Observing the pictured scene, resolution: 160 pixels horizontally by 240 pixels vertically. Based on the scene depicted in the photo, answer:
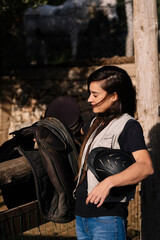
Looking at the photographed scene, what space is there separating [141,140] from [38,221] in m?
1.20

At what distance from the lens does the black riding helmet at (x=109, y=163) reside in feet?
6.74

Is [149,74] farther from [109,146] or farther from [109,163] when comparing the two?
[109,163]

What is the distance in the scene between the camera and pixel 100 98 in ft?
7.48

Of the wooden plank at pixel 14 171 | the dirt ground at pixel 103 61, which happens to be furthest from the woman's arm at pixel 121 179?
the dirt ground at pixel 103 61

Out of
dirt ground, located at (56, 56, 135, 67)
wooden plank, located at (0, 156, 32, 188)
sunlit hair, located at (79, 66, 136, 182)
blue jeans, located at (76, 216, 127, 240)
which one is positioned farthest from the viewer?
dirt ground, located at (56, 56, 135, 67)

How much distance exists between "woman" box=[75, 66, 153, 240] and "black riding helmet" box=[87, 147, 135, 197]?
0.15ft

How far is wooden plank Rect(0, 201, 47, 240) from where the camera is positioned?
2578mm

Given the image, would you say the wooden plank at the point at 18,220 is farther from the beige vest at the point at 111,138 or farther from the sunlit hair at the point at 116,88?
the sunlit hair at the point at 116,88

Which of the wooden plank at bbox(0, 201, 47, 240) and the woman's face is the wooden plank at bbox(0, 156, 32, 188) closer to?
the wooden plank at bbox(0, 201, 47, 240)

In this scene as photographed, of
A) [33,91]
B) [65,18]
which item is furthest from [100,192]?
[65,18]

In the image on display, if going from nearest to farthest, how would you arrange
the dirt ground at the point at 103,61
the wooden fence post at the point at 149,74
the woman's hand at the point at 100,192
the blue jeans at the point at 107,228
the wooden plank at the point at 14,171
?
Result: the woman's hand at the point at 100,192, the blue jeans at the point at 107,228, the wooden plank at the point at 14,171, the wooden fence post at the point at 149,74, the dirt ground at the point at 103,61

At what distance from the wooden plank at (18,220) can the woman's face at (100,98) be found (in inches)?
36.9

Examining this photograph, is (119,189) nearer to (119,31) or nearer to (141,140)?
(141,140)

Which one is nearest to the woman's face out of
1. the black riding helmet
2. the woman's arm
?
the black riding helmet
